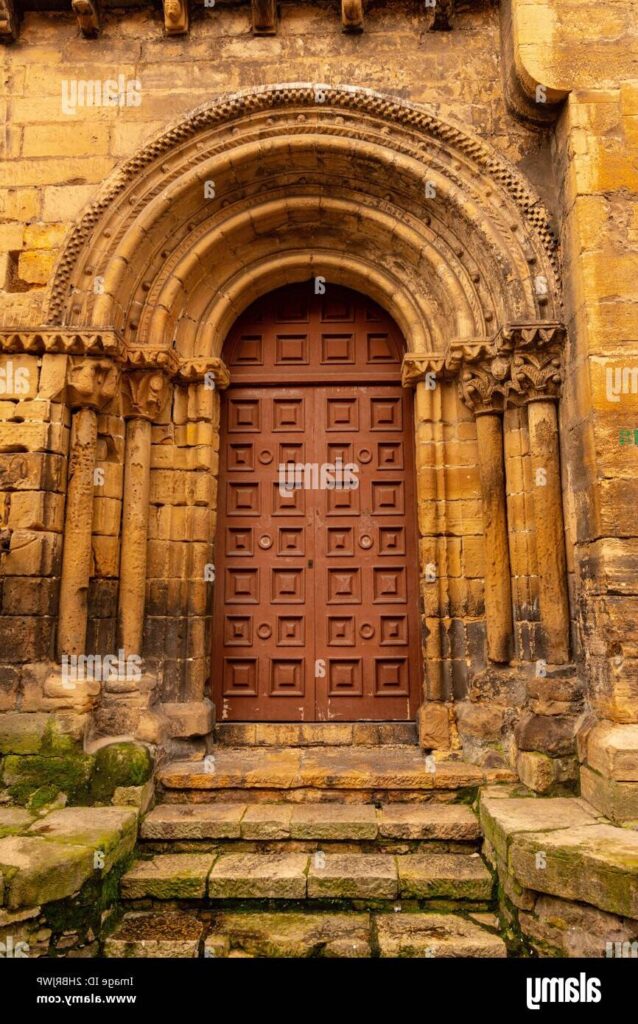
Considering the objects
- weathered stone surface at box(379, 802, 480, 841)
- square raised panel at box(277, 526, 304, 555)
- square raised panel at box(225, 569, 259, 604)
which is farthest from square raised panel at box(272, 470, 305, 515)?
weathered stone surface at box(379, 802, 480, 841)

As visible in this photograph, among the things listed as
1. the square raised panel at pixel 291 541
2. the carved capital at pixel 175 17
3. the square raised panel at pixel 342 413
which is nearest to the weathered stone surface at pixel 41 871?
the square raised panel at pixel 291 541

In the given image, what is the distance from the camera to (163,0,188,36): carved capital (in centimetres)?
532

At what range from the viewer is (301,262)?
590 cm

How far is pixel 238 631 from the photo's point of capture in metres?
5.65

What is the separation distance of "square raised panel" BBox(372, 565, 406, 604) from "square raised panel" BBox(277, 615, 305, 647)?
0.69 metres

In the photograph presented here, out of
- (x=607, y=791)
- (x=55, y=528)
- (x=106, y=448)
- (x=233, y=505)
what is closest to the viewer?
(x=607, y=791)

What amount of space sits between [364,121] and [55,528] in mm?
3976

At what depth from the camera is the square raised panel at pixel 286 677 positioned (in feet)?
18.2

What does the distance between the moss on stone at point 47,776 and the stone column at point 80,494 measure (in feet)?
2.42

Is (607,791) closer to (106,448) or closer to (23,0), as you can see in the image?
(106,448)

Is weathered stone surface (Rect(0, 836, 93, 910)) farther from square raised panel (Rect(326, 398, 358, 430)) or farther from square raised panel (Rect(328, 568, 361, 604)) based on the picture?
square raised panel (Rect(326, 398, 358, 430))

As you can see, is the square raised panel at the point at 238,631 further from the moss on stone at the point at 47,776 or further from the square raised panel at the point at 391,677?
the moss on stone at the point at 47,776
